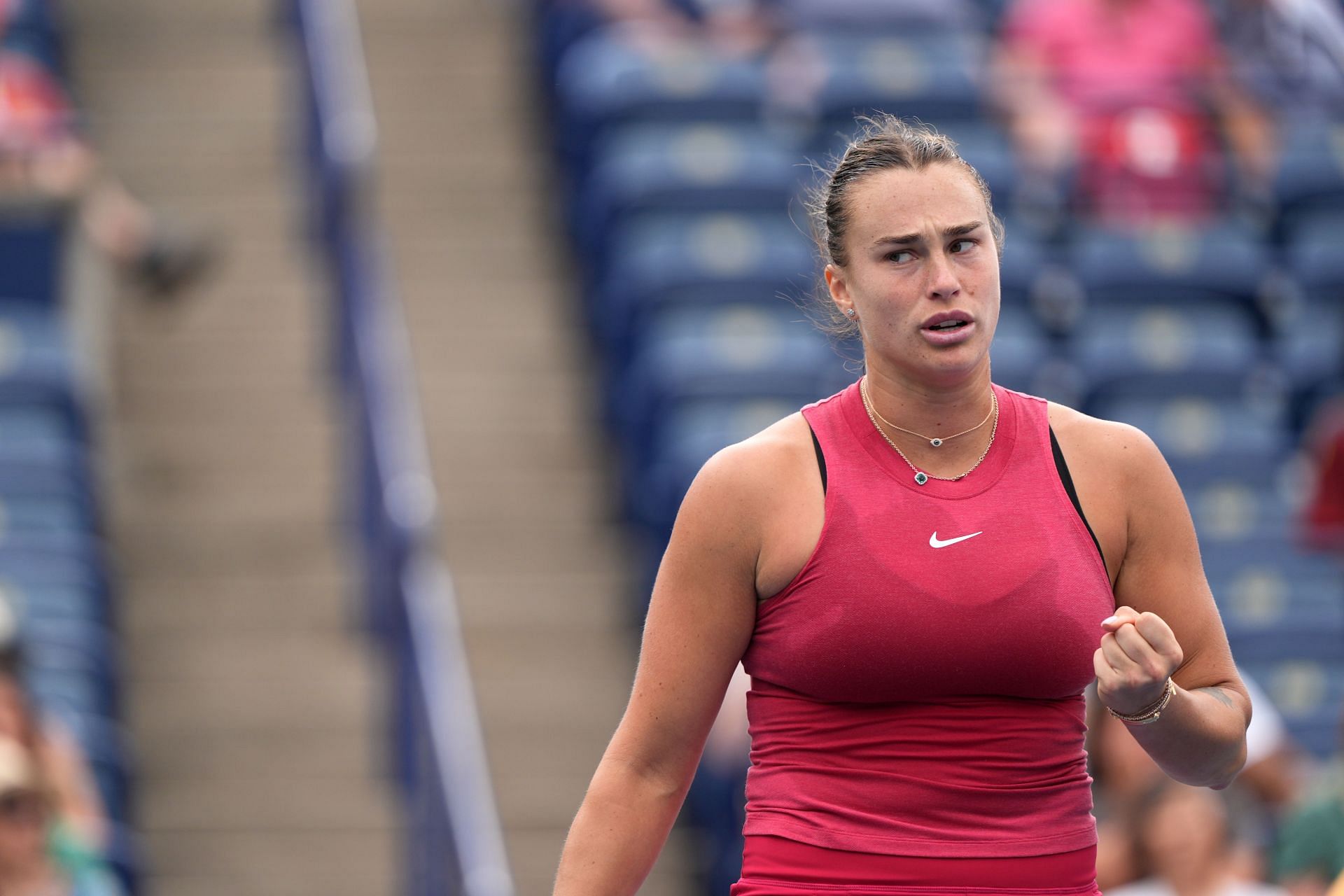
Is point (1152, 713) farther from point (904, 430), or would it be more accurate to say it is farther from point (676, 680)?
point (676, 680)

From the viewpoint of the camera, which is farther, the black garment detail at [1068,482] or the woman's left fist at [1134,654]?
the black garment detail at [1068,482]

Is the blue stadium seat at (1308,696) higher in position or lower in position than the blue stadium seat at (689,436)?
lower

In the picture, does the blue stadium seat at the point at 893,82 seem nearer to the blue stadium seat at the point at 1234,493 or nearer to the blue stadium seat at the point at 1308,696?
the blue stadium seat at the point at 1234,493

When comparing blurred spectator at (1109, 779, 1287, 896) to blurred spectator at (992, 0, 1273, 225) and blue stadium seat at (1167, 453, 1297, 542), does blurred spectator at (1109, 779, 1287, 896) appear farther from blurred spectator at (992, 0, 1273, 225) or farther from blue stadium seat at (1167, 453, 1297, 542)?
blurred spectator at (992, 0, 1273, 225)

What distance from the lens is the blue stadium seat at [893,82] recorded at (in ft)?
27.2

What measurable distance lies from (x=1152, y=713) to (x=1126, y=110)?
256 inches

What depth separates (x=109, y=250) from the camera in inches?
312

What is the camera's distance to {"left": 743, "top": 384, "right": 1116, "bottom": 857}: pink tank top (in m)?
2.21

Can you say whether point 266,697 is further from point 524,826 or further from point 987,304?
point 987,304

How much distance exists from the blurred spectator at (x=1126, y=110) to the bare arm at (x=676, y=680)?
6107mm

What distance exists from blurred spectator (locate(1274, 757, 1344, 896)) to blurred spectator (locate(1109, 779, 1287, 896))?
0.29 ft

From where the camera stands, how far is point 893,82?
8.44 meters

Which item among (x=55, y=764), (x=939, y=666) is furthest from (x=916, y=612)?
(x=55, y=764)

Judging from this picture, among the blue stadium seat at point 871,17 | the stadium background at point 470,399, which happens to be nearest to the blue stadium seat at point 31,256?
the stadium background at point 470,399
